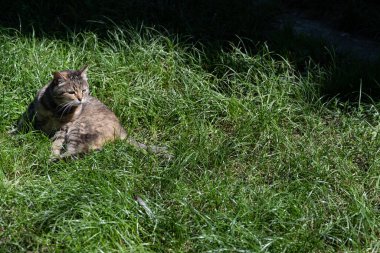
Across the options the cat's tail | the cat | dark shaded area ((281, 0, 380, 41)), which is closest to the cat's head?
the cat

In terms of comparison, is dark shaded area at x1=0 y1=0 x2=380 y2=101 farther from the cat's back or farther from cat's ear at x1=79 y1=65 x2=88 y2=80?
the cat's back

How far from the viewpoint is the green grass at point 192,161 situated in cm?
384

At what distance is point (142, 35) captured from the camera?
600cm

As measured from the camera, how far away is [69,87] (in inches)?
197

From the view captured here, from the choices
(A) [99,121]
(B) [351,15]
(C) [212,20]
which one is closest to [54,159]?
(A) [99,121]

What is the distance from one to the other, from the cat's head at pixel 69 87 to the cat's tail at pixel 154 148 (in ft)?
1.67

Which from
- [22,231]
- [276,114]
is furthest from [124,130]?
[22,231]

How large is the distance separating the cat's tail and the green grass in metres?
0.09

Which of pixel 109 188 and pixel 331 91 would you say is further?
pixel 331 91

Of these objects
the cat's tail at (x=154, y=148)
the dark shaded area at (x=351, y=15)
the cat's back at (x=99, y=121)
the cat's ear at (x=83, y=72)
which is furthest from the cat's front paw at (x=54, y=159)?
the dark shaded area at (x=351, y=15)

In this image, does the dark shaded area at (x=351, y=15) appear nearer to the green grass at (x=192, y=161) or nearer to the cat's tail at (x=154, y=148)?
the green grass at (x=192, y=161)

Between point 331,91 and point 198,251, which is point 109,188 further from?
point 331,91

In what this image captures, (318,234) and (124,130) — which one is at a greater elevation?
(318,234)

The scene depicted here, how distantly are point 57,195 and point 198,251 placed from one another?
894 millimetres
